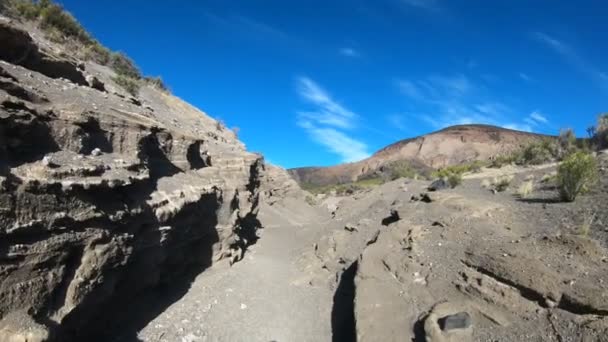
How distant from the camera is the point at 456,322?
21.5 ft

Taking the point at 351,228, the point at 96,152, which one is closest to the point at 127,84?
the point at 96,152

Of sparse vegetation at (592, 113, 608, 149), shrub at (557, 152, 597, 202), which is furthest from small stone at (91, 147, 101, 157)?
sparse vegetation at (592, 113, 608, 149)

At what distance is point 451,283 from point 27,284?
7.72 m

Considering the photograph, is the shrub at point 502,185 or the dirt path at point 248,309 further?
the shrub at point 502,185

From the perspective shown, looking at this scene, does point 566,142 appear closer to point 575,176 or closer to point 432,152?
point 575,176

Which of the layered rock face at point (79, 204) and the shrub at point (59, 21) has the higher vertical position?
the shrub at point (59, 21)

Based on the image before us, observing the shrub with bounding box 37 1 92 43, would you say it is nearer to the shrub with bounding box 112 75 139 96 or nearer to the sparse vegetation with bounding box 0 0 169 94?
the sparse vegetation with bounding box 0 0 169 94

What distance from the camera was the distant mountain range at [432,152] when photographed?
94.7 m

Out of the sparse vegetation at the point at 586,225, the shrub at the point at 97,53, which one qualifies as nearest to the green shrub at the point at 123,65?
the shrub at the point at 97,53

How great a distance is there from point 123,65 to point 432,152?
90.4 metres

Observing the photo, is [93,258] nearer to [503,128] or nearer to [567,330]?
[567,330]

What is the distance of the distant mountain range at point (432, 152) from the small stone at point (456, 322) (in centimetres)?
8094

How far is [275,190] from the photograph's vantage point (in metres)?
32.4

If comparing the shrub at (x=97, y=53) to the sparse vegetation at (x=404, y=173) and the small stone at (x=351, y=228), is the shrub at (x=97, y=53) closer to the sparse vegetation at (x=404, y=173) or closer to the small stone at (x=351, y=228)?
the small stone at (x=351, y=228)
